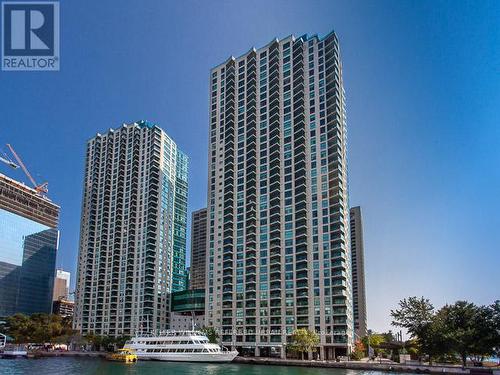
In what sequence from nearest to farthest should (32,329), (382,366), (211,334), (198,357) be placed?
(382,366)
(198,357)
(211,334)
(32,329)

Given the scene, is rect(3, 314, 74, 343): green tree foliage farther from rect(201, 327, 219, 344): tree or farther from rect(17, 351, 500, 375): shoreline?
rect(201, 327, 219, 344): tree

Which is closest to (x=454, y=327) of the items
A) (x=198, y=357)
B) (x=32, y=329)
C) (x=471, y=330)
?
(x=471, y=330)

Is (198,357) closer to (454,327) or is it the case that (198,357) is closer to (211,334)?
(211,334)

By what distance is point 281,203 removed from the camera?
553 ft

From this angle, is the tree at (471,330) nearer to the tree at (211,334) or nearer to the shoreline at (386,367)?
the shoreline at (386,367)

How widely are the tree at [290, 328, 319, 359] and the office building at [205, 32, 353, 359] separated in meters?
8.22

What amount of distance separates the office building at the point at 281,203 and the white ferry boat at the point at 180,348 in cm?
2334

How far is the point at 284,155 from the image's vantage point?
570ft

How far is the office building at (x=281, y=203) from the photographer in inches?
5984

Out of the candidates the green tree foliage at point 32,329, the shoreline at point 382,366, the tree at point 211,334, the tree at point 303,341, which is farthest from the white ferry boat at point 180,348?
the green tree foliage at point 32,329

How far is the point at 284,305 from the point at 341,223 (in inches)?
1294

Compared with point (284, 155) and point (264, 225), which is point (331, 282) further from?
point (284, 155)

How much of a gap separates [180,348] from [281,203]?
59.8 m

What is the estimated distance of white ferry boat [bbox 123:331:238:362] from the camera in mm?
134500
